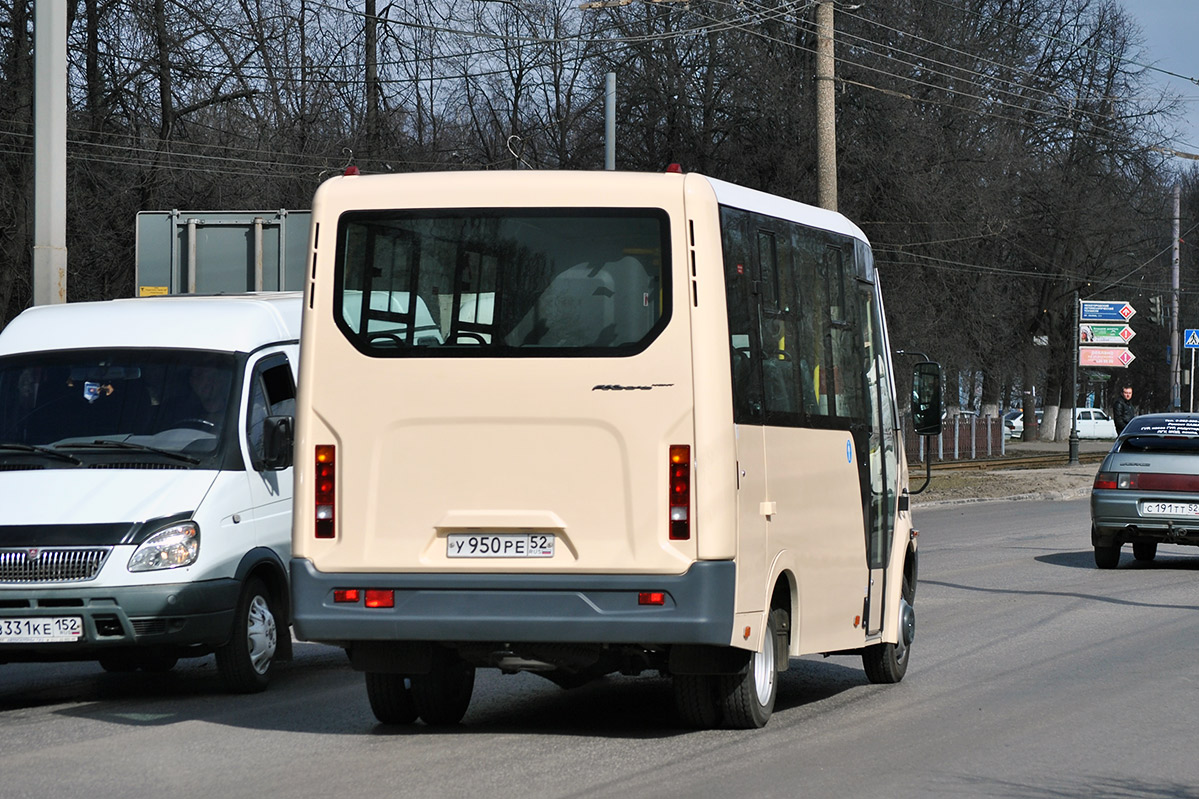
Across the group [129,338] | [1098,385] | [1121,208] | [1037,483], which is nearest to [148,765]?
[129,338]

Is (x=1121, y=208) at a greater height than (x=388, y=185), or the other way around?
(x=1121, y=208)

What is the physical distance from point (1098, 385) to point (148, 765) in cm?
9464

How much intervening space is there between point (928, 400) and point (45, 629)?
5.27 metres

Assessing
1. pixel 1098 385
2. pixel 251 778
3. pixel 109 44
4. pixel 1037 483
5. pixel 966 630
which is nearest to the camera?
pixel 251 778

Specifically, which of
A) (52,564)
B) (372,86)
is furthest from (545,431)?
(372,86)

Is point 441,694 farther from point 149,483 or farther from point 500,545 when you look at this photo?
point 149,483

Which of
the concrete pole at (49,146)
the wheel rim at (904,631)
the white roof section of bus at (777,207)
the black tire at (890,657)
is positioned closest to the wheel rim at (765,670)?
the black tire at (890,657)

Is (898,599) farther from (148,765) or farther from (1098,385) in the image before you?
Result: (1098,385)

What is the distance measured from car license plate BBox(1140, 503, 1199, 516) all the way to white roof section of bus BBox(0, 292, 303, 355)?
1080 cm

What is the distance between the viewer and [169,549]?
9.72 metres

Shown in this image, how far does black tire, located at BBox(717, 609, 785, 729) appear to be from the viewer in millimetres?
8453

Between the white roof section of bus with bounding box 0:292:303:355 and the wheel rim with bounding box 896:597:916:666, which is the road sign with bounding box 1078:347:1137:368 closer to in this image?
the wheel rim with bounding box 896:597:916:666

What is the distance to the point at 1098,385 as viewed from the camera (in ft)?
320

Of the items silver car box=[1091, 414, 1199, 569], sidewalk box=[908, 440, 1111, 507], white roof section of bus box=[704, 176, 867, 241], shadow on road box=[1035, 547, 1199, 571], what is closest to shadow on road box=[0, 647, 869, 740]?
white roof section of bus box=[704, 176, 867, 241]
